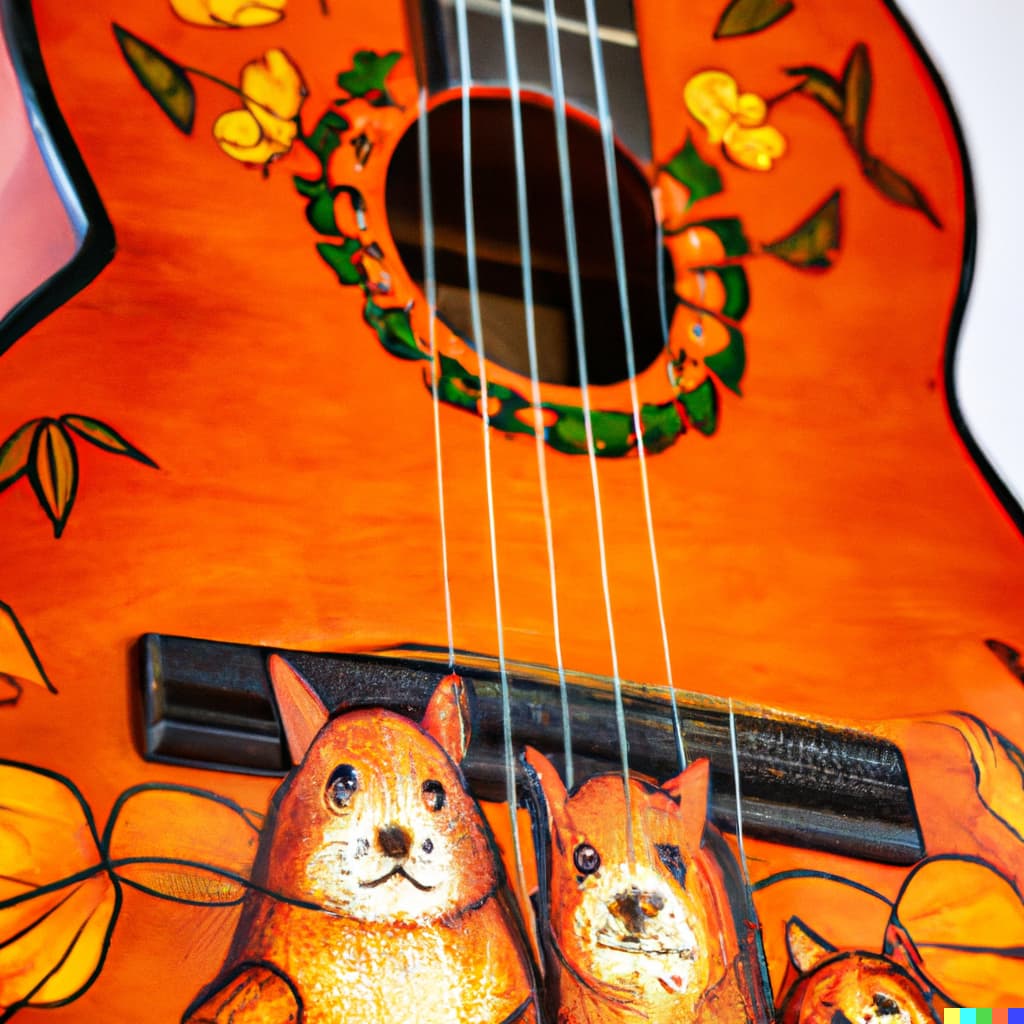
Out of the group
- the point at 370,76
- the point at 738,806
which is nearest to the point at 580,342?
the point at 370,76

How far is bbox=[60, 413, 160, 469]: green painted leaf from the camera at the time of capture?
78 cm

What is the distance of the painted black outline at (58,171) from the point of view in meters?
0.80

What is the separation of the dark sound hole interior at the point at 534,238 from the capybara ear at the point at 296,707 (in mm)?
286

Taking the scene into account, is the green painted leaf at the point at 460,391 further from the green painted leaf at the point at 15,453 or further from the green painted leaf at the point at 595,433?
the green painted leaf at the point at 15,453

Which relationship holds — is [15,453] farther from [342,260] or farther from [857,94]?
[857,94]

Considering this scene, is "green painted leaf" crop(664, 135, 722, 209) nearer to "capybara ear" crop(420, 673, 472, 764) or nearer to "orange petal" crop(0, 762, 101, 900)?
"capybara ear" crop(420, 673, 472, 764)

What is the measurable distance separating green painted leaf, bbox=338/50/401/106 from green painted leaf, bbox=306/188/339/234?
10cm

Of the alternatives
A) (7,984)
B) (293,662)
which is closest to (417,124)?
(293,662)

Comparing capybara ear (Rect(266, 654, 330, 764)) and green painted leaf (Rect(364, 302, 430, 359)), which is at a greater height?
green painted leaf (Rect(364, 302, 430, 359))

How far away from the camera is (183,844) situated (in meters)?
0.71

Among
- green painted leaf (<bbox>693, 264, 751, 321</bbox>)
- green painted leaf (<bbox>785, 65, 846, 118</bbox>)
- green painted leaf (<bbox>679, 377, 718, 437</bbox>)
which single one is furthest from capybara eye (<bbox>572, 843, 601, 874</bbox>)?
green painted leaf (<bbox>785, 65, 846, 118</bbox>)

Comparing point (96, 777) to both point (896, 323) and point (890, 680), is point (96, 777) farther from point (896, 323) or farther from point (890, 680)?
point (896, 323)

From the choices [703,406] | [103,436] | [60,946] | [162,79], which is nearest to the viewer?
[60,946]

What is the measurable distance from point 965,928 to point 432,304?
587 millimetres
